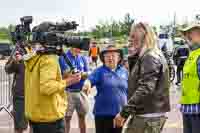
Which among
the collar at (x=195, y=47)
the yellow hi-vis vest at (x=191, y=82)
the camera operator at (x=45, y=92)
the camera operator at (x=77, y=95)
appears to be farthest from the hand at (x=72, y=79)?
the camera operator at (x=77, y=95)

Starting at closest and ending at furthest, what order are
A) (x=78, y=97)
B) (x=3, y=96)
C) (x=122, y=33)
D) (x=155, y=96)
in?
1. (x=155, y=96)
2. (x=78, y=97)
3. (x=3, y=96)
4. (x=122, y=33)

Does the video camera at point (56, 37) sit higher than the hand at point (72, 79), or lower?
higher

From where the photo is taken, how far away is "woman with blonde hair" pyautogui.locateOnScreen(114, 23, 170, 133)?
189 inches

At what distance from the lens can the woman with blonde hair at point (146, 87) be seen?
481cm

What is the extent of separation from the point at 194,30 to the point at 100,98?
1.57m

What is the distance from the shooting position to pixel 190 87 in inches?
239

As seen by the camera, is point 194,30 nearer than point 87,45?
No

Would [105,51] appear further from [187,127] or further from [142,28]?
[142,28]

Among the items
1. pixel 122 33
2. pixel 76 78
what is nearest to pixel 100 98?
pixel 76 78

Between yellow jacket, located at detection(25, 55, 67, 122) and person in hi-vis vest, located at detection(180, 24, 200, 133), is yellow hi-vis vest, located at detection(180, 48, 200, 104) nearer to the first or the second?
person in hi-vis vest, located at detection(180, 24, 200, 133)

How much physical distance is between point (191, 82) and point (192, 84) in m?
0.03

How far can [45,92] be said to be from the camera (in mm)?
4902

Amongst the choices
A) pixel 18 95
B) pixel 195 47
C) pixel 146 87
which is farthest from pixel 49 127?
pixel 18 95

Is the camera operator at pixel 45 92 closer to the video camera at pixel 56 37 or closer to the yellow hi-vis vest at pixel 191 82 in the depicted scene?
the video camera at pixel 56 37
